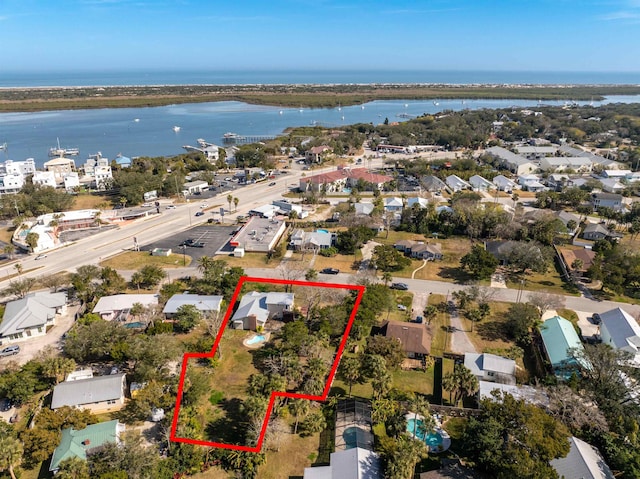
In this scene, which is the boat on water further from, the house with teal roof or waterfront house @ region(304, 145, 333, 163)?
the house with teal roof

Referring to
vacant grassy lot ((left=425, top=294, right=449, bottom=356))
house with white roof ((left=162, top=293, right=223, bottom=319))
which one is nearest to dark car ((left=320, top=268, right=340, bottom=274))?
vacant grassy lot ((left=425, top=294, right=449, bottom=356))

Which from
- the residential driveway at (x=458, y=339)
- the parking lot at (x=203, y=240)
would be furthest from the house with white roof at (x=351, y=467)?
the parking lot at (x=203, y=240)

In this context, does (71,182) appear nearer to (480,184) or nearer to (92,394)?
(92,394)

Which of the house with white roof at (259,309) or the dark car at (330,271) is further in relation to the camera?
the dark car at (330,271)

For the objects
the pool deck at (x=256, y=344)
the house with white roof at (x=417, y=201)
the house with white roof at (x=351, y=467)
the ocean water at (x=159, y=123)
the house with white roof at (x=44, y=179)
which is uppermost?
the ocean water at (x=159, y=123)

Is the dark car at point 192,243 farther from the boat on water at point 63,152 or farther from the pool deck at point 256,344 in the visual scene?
the boat on water at point 63,152

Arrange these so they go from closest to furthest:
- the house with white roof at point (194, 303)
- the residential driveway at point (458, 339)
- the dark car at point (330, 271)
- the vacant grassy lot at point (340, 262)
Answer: the residential driveway at point (458, 339) → the house with white roof at point (194, 303) → the dark car at point (330, 271) → the vacant grassy lot at point (340, 262)

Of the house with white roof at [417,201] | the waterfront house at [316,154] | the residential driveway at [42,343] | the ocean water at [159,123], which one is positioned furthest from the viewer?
the ocean water at [159,123]

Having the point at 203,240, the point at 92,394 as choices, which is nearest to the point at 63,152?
the point at 203,240
